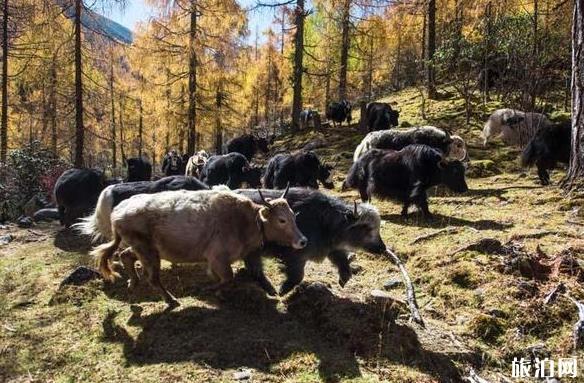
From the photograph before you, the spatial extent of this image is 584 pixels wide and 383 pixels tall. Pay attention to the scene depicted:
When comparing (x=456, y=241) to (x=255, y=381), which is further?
(x=456, y=241)

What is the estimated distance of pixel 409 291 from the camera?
4.96 meters

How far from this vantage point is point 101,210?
6.47m

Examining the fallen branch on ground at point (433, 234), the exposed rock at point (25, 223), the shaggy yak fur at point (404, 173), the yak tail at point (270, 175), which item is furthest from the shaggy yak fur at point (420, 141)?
the exposed rock at point (25, 223)

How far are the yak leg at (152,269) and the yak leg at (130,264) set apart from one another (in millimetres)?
362

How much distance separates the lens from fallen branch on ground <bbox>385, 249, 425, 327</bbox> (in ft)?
14.6

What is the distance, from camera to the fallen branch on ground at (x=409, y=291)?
444 cm

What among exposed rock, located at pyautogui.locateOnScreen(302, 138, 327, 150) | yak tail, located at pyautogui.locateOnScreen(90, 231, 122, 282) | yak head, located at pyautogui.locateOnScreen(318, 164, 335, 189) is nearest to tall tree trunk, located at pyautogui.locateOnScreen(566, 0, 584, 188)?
yak head, located at pyautogui.locateOnScreen(318, 164, 335, 189)

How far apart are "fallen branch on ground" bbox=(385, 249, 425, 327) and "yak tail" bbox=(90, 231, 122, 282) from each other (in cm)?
274

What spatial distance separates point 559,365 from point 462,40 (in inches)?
605

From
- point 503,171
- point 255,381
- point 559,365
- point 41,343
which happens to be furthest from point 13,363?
point 503,171

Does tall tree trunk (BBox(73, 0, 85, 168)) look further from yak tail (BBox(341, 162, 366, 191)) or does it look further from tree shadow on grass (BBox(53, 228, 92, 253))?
yak tail (BBox(341, 162, 366, 191))

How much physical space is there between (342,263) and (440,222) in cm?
260

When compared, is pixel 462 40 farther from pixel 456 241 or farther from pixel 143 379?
pixel 143 379

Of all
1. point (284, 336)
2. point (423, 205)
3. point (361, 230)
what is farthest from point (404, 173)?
point (284, 336)
